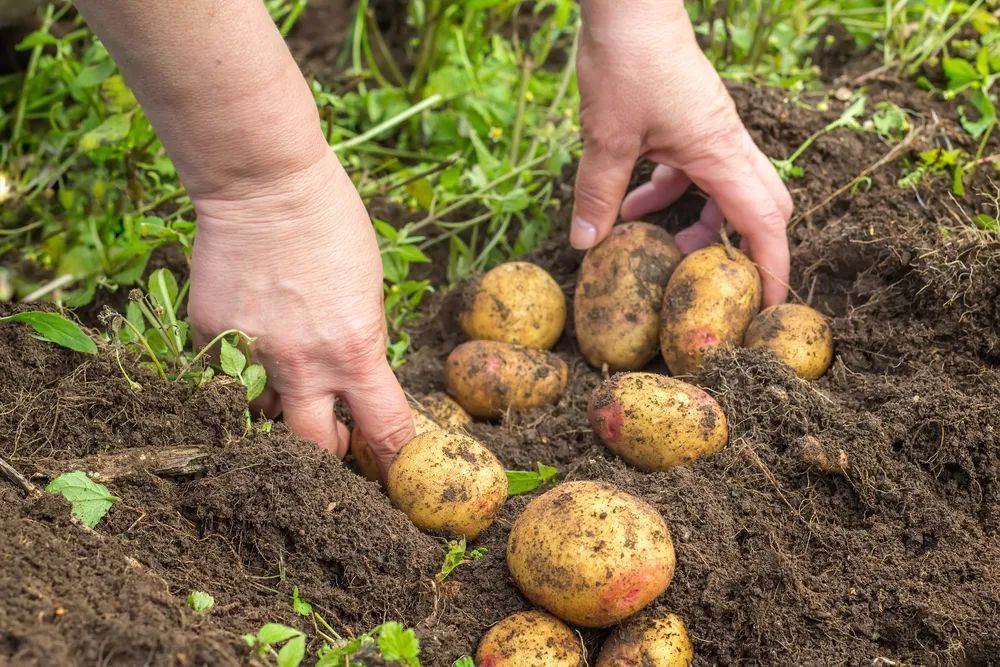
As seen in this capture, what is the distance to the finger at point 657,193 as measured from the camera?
2.61 metres

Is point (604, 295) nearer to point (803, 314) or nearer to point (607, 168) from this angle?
point (607, 168)

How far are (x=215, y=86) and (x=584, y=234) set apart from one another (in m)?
1.11

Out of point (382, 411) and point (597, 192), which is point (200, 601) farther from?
point (597, 192)

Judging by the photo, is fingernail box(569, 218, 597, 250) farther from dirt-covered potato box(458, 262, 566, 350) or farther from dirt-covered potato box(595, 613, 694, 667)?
dirt-covered potato box(595, 613, 694, 667)

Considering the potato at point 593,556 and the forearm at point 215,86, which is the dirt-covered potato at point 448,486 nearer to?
the potato at point 593,556

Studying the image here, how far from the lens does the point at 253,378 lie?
1908 millimetres

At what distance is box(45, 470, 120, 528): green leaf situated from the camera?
5.43 feet

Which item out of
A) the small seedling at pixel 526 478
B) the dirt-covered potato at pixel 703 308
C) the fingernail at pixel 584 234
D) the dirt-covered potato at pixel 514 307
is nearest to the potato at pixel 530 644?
the small seedling at pixel 526 478

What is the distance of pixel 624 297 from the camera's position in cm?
241

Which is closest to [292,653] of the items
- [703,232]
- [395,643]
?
[395,643]

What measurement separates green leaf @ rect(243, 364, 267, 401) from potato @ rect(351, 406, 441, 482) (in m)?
0.25

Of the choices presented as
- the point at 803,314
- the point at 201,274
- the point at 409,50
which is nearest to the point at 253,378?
the point at 201,274

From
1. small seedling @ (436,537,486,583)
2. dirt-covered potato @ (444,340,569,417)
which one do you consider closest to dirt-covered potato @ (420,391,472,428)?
dirt-covered potato @ (444,340,569,417)

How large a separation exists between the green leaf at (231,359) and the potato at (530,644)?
681 mm
